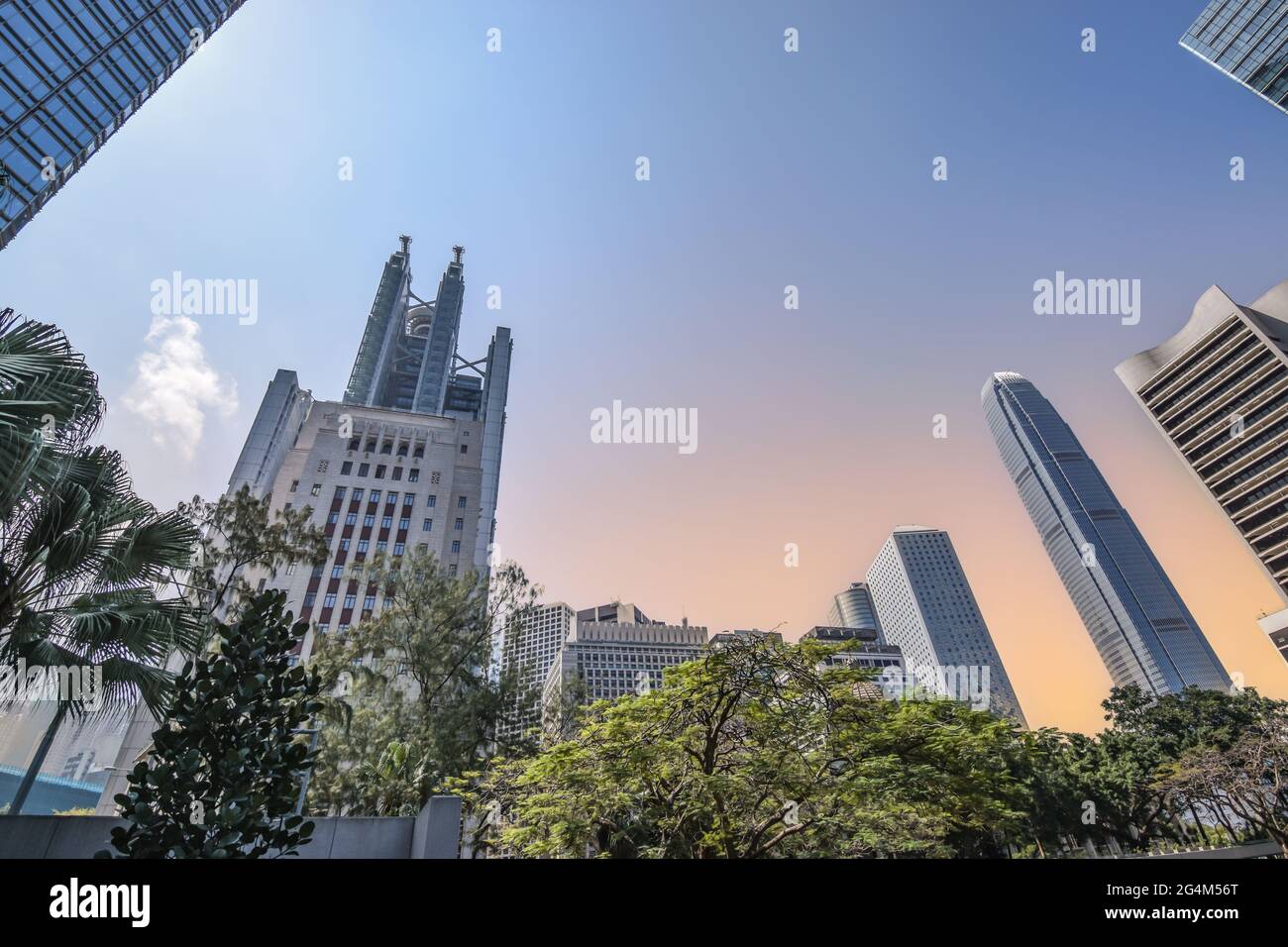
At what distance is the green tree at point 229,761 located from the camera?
556cm

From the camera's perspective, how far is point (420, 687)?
20.1m

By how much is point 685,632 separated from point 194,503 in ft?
367

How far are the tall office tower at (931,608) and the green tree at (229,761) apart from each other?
16594 cm

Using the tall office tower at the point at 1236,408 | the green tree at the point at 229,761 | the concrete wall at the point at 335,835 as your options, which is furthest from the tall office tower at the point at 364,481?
the tall office tower at the point at 1236,408

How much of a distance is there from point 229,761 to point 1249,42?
87426mm

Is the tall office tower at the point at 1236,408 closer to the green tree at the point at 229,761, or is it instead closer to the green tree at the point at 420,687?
the green tree at the point at 420,687

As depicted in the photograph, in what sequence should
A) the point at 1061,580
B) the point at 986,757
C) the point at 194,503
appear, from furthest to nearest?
the point at 1061,580 → the point at 194,503 → the point at 986,757

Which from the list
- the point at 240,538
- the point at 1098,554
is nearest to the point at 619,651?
the point at 240,538

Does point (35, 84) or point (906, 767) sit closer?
point (906, 767)

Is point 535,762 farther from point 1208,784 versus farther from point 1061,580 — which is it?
point 1061,580

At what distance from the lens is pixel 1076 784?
103ft

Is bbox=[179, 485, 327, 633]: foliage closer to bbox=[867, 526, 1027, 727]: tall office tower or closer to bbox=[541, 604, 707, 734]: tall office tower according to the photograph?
bbox=[541, 604, 707, 734]: tall office tower
